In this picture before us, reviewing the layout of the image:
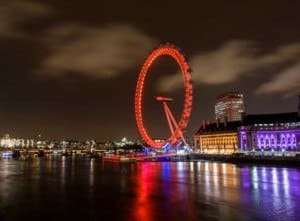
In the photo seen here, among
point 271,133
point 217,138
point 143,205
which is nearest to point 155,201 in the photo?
point 143,205

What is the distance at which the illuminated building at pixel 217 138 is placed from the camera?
141375 millimetres

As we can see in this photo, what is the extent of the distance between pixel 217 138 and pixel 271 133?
104ft

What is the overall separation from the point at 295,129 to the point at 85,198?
93512 mm

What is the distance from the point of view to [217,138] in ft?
500

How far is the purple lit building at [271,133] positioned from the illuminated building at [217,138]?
696 centimetres

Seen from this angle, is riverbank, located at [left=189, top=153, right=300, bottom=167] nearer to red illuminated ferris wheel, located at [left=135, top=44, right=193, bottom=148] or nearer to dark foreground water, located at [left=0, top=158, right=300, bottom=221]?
red illuminated ferris wheel, located at [left=135, top=44, right=193, bottom=148]

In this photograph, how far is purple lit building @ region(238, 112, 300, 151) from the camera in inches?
4609

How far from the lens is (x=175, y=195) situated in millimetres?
37469

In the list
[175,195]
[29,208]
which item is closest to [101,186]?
[175,195]

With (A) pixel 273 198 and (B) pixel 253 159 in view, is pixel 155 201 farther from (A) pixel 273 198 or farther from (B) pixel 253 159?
(B) pixel 253 159

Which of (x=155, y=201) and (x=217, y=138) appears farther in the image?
(x=217, y=138)

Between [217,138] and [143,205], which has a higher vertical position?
[217,138]

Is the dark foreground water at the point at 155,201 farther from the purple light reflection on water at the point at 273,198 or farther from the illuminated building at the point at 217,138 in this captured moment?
the illuminated building at the point at 217,138

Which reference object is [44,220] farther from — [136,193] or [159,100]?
[159,100]
